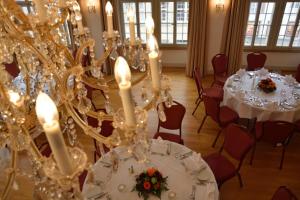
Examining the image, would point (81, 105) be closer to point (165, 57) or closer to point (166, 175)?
point (166, 175)

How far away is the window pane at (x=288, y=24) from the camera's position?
6.87 metres

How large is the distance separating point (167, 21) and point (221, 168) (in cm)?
492

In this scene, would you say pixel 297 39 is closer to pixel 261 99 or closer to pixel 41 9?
pixel 261 99

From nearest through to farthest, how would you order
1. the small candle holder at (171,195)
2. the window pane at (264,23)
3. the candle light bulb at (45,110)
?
the candle light bulb at (45,110)
the small candle holder at (171,195)
the window pane at (264,23)

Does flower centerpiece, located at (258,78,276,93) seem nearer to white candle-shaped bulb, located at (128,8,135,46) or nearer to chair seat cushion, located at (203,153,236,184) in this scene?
chair seat cushion, located at (203,153,236,184)

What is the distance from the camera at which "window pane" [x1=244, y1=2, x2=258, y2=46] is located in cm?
699

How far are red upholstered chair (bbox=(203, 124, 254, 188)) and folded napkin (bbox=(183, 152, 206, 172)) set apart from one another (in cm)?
44

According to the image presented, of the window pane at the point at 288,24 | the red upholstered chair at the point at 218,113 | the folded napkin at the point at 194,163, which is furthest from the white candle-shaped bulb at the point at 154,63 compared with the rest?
the window pane at the point at 288,24

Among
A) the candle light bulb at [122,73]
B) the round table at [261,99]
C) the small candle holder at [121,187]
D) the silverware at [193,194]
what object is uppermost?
the candle light bulb at [122,73]

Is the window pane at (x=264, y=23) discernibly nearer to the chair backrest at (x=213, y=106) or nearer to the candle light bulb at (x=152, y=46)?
the chair backrest at (x=213, y=106)

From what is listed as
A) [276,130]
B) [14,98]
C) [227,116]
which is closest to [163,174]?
[276,130]

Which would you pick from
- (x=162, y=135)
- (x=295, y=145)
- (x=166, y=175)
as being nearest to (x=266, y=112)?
(x=295, y=145)

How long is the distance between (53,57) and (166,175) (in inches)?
81.8

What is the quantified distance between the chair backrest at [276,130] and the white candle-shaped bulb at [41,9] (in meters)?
3.61
